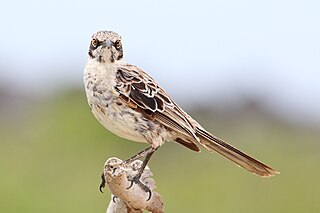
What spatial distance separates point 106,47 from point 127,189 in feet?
3.08

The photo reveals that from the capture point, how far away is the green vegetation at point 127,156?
50.5ft

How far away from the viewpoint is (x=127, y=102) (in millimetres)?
9688

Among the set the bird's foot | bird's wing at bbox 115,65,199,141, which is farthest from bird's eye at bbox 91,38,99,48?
the bird's foot

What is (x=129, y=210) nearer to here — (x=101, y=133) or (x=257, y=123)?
(x=101, y=133)

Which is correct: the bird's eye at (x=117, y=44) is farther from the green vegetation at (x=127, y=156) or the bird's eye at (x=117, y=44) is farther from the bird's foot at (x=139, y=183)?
the green vegetation at (x=127, y=156)

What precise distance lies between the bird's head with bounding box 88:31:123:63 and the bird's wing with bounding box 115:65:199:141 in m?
0.11

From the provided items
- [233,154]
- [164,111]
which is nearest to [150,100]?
[164,111]

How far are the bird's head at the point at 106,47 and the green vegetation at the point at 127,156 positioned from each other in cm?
533

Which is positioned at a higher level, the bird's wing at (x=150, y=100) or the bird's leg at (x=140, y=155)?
the bird's wing at (x=150, y=100)

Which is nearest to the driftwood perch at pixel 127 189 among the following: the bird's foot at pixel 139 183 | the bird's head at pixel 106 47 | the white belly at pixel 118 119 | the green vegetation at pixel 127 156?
the bird's foot at pixel 139 183

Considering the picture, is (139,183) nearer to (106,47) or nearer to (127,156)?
(106,47)

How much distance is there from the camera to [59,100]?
18516 mm

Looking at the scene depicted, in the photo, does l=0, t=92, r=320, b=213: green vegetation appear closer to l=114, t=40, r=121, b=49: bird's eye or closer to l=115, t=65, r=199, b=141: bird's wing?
l=115, t=65, r=199, b=141: bird's wing

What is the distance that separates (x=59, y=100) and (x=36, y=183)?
2931 mm
